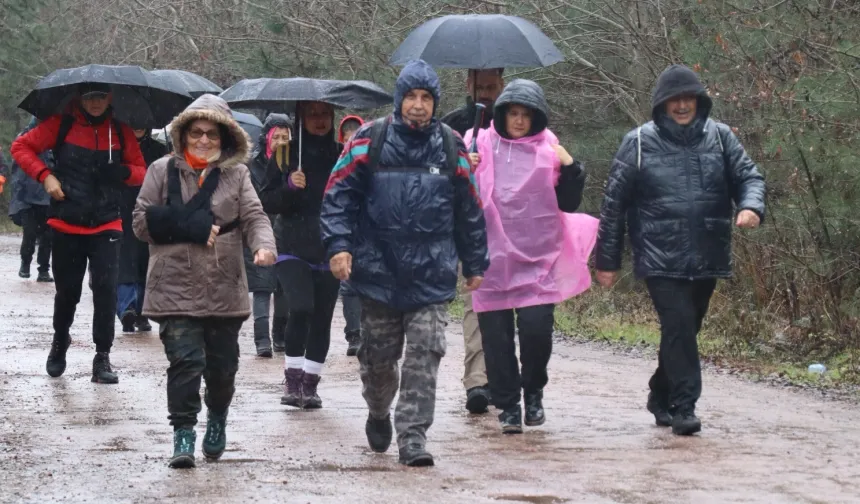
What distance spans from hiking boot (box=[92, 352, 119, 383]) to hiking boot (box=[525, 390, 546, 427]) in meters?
3.20

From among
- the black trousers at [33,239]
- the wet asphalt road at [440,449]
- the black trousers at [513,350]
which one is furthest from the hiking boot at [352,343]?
the black trousers at [33,239]

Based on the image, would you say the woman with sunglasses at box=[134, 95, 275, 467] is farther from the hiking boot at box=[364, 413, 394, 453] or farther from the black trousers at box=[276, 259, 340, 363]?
the black trousers at box=[276, 259, 340, 363]

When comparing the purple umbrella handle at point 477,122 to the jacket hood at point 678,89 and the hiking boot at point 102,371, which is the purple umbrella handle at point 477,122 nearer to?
the jacket hood at point 678,89

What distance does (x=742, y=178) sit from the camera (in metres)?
8.29

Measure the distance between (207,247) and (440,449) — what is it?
1518mm

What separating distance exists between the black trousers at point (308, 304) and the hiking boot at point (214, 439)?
204cm

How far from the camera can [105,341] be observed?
10.3 meters

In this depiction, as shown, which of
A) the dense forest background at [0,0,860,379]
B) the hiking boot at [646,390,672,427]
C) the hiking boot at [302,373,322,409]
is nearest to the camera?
the hiking boot at [646,390,672,427]

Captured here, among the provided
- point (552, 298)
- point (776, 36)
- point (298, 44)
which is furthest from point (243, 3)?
point (552, 298)

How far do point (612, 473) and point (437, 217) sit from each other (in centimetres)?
145

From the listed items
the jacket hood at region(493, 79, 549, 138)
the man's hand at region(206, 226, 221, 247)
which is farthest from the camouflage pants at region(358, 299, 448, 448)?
the jacket hood at region(493, 79, 549, 138)

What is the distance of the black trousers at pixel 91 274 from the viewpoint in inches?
398

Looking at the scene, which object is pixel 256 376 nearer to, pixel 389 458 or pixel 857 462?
pixel 389 458

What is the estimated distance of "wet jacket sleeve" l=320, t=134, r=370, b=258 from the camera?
7.22 m
